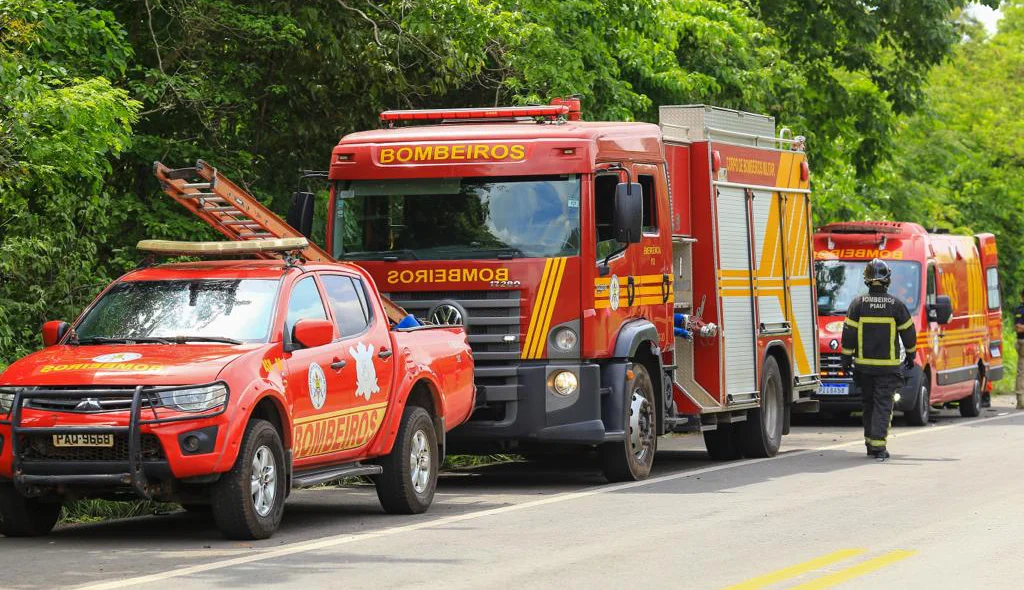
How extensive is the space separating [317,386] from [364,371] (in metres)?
0.70

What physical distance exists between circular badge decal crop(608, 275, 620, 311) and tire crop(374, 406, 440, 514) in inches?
91.5

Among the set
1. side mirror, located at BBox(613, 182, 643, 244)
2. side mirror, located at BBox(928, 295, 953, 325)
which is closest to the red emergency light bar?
side mirror, located at BBox(613, 182, 643, 244)

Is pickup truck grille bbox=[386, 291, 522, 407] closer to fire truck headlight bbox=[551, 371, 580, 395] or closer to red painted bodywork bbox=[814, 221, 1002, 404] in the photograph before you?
fire truck headlight bbox=[551, 371, 580, 395]

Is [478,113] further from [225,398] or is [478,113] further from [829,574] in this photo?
[829,574]

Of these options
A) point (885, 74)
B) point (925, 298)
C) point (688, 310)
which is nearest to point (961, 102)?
point (885, 74)

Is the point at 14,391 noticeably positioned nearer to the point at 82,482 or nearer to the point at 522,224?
the point at 82,482

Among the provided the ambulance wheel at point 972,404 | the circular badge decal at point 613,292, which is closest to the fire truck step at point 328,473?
the circular badge decal at point 613,292

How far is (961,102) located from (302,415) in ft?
135

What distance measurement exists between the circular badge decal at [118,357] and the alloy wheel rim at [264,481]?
96cm

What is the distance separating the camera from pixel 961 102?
162ft

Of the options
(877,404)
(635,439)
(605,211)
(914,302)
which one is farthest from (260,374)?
(914,302)

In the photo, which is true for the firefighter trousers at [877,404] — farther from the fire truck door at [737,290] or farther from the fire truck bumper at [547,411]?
the fire truck bumper at [547,411]

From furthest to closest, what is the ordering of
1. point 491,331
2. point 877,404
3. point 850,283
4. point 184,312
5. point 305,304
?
point 850,283 < point 877,404 < point 491,331 < point 305,304 < point 184,312

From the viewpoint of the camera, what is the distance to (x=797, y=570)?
31.1 ft
